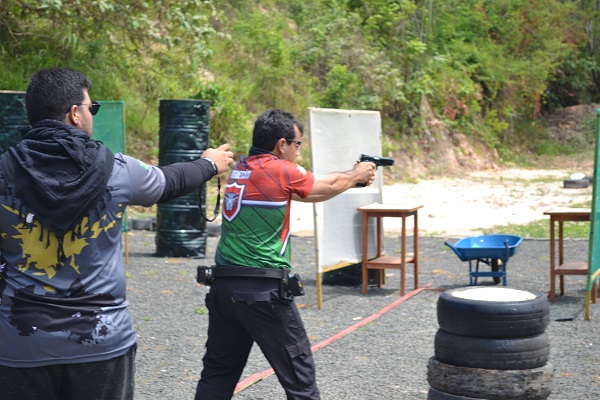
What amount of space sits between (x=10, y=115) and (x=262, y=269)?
543cm

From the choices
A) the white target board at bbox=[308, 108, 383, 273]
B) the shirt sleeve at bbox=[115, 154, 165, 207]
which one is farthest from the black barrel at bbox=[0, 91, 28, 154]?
the shirt sleeve at bbox=[115, 154, 165, 207]

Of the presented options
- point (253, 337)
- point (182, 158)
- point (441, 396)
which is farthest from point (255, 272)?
point (182, 158)

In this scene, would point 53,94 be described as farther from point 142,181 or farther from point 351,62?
point 351,62

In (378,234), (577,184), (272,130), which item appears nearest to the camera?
(272,130)

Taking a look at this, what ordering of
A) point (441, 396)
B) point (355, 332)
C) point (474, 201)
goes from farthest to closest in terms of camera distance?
point (474, 201)
point (355, 332)
point (441, 396)

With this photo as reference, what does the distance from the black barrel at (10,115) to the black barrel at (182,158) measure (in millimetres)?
2487

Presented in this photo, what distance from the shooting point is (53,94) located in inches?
118

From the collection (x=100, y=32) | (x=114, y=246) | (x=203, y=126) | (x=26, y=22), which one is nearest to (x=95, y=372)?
(x=114, y=246)

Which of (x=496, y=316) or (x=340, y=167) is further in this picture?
(x=340, y=167)

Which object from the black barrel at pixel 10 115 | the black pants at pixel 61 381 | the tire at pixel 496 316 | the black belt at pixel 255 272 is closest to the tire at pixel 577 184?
the black barrel at pixel 10 115

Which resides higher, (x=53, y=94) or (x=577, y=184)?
(x=53, y=94)

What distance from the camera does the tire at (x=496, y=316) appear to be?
15.4 ft

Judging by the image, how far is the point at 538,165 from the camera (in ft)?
103

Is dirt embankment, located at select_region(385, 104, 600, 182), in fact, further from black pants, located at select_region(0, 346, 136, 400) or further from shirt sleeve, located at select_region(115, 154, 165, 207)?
black pants, located at select_region(0, 346, 136, 400)
